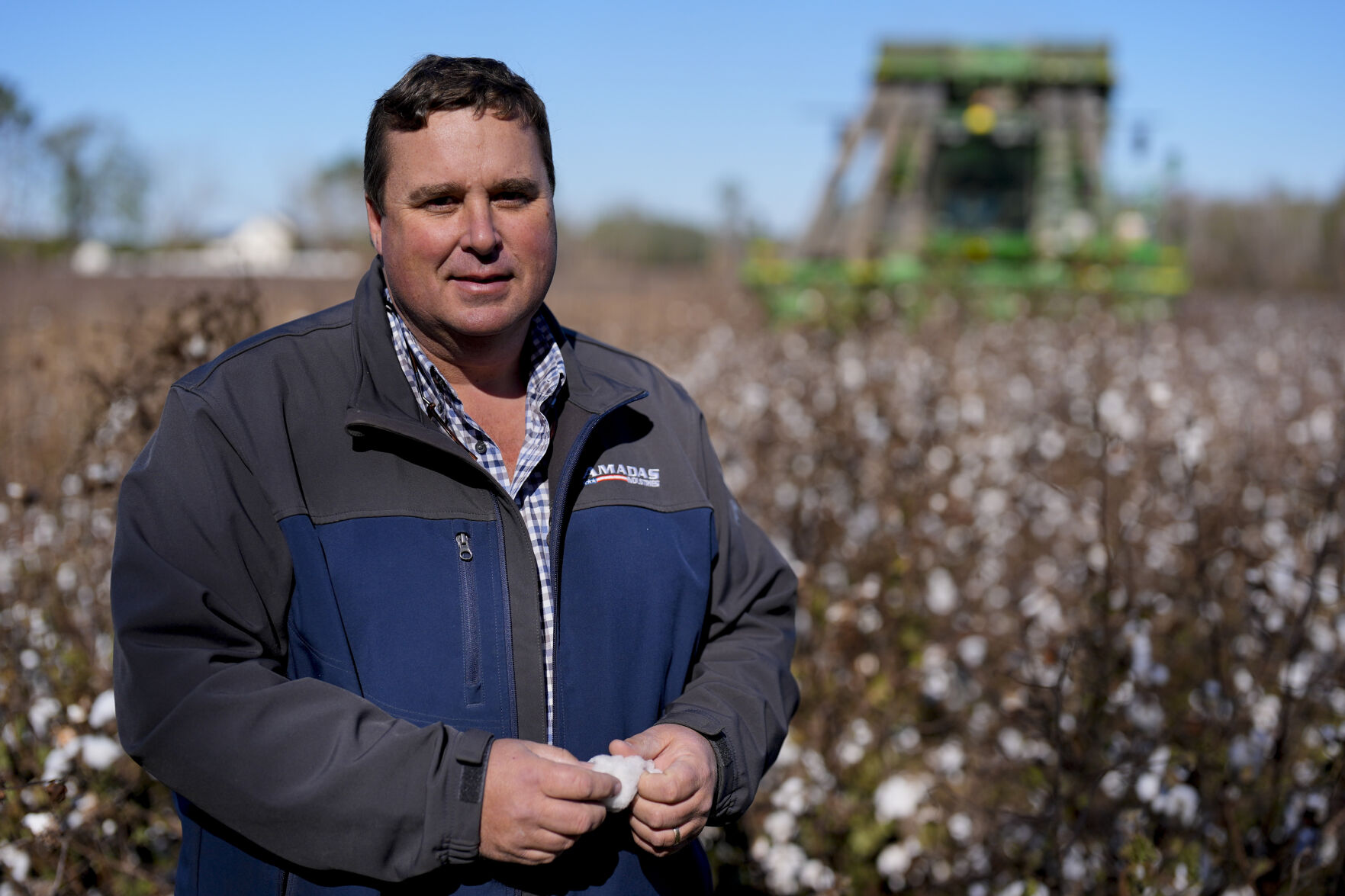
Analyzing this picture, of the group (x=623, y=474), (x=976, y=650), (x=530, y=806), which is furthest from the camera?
(x=976, y=650)

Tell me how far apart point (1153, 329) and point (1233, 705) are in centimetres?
799

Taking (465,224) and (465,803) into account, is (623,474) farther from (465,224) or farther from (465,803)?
(465,803)

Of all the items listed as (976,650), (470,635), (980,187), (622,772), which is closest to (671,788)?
(622,772)

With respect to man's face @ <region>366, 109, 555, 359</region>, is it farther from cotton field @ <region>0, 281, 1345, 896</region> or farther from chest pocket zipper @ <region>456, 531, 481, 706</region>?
cotton field @ <region>0, 281, 1345, 896</region>

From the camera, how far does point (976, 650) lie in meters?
4.10

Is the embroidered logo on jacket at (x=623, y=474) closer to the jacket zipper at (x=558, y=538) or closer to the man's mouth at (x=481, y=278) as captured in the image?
the jacket zipper at (x=558, y=538)

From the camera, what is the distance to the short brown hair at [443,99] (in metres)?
1.80

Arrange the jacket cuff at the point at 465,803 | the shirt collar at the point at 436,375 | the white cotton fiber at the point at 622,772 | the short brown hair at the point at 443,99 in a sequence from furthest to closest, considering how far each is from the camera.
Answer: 1. the shirt collar at the point at 436,375
2. the short brown hair at the point at 443,99
3. the white cotton fiber at the point at 622,772
4. the jacket cuff at the point at 465,803

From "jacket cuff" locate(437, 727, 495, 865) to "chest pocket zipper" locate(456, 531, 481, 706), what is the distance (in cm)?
14

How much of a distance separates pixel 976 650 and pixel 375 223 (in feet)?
9.73

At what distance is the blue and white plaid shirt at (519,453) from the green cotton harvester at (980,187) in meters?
9.31

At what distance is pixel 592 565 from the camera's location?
189 cm

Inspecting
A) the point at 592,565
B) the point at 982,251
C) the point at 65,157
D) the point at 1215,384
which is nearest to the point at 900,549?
the point at 592,565

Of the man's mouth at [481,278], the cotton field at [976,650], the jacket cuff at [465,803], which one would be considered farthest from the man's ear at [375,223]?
the cotton field at [976,650]
